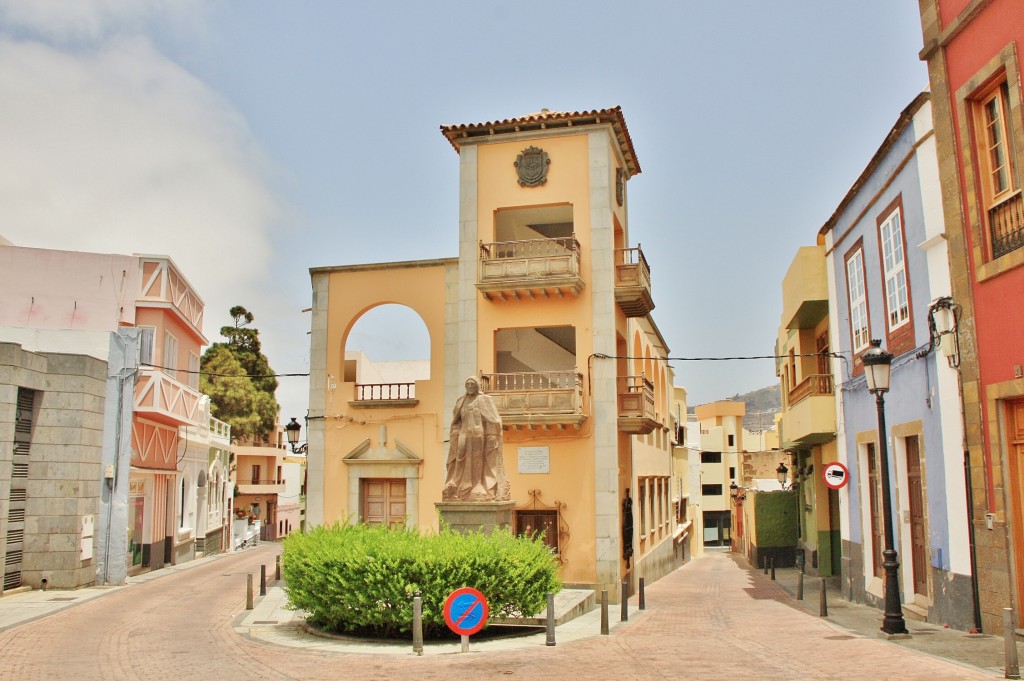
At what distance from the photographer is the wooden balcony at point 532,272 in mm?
20500

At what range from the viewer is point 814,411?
18.8 m

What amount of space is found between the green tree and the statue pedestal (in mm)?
36530

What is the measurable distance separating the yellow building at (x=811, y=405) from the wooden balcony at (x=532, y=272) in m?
5.34

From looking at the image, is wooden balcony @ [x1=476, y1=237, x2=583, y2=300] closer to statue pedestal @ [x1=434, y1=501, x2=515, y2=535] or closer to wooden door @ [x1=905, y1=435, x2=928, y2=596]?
statue pedestal @ [x1=434, y1=501, x2=515, y2=535]

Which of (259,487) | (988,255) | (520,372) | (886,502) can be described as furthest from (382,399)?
(259,487)

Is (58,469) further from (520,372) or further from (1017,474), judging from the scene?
(1017,474)

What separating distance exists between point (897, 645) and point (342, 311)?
1544cm

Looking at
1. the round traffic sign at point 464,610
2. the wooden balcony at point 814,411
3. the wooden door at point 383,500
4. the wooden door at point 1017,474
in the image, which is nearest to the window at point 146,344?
the wooden door at point 383,500

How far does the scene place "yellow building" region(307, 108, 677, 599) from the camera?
66.9 feet

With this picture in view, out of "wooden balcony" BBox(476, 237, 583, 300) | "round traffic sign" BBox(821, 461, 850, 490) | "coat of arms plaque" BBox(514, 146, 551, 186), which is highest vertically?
"coat of arms plaque" BBox(514, 146, 551, 186)

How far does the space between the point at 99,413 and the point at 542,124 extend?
13.0m

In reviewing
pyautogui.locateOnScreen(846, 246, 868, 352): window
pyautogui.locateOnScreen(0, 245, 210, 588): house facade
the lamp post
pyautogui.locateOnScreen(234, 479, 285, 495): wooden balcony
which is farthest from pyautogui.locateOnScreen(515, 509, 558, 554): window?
pyautogui.locateOnScreen(234, 479, 285, 495): wooden balcony

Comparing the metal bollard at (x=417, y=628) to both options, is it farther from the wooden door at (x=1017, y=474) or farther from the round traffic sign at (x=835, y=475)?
the round traffic sign at (x=835, y=475)

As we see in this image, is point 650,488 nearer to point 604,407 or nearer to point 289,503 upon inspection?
point 604,407
